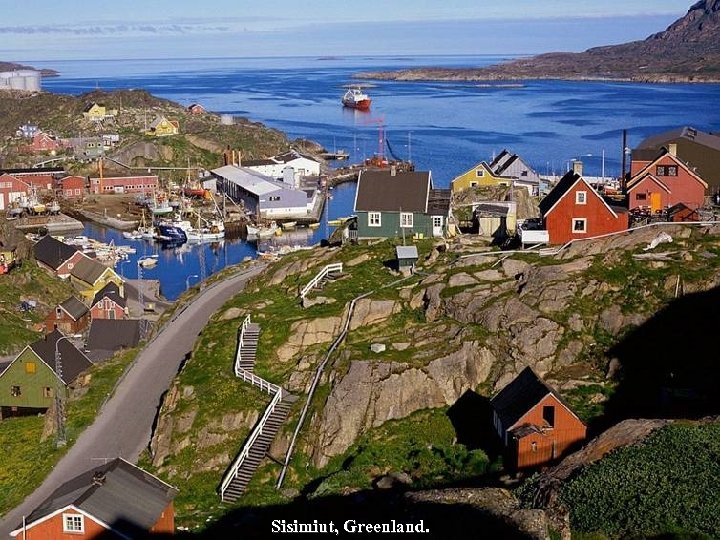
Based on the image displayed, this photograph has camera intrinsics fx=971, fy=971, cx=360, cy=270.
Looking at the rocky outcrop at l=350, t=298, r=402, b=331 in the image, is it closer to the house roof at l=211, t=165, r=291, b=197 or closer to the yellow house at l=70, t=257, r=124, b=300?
the yellow house at l=70, t=257, r=124, b=300

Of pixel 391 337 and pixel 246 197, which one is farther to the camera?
pixel 246 197

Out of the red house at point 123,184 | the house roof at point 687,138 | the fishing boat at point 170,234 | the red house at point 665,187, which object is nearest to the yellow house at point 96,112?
the red house at point 123,184

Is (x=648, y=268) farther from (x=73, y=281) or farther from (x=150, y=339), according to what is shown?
(x=73, y=281)

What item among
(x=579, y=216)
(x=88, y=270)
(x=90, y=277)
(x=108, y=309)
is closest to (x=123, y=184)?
(x=88, y=270)

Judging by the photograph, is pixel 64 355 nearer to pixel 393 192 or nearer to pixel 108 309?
pixel 108 309

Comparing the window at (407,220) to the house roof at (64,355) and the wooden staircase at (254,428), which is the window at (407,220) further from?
the house roof at (64,355)

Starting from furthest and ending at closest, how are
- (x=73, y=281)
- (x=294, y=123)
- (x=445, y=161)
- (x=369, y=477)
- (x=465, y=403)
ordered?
1. (x=294, y=123)
2. (x=445, y=161)
3. (x=73, y=281)
4. (x=465, y=403)
5. (x=369, y=477)

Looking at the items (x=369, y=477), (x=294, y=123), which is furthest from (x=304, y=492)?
(x=294, y=123)
